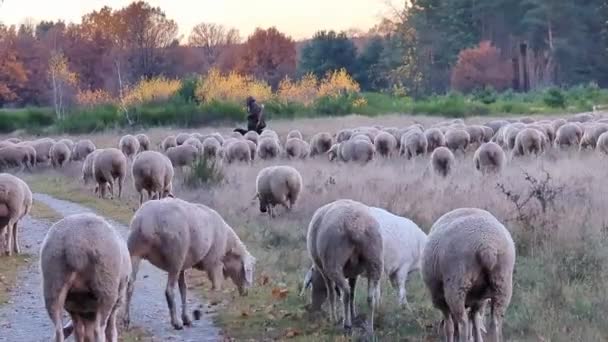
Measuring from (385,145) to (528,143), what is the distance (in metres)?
4.52

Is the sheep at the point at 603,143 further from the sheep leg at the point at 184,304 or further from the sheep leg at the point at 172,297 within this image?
the sheep leg at the point at 172,297

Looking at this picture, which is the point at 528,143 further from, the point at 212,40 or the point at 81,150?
the point at 212,40

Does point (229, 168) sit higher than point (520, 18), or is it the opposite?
point (520, 18)

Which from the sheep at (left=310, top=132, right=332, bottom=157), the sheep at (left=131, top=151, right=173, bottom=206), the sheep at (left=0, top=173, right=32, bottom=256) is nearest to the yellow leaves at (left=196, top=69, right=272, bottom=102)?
the sheep at (left=310, top=132, right=332, bottom=157)

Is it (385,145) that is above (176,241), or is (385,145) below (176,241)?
below

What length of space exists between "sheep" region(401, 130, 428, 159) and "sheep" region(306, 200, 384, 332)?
19.3 meters

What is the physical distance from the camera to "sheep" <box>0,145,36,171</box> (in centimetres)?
3300

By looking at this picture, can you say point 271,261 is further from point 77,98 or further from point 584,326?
point 77,98

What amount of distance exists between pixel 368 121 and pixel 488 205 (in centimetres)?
3363

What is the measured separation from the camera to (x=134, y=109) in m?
55.1

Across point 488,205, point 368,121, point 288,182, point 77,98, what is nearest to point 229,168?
point 288,182

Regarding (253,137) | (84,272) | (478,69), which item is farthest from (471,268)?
(478,69)

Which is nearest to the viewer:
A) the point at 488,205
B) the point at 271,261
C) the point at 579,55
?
the point at 271,261

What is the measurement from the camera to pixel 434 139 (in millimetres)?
30250
